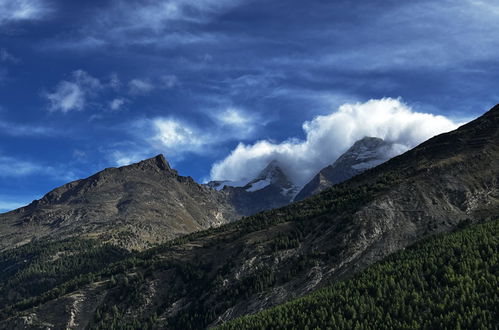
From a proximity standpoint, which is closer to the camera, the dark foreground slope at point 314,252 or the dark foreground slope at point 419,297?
the dark foreground slope at point 419,297

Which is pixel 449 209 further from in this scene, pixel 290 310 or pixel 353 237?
pixel 290 310

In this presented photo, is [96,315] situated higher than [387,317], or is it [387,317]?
[96,315]

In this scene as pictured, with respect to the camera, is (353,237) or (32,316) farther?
(32,316)

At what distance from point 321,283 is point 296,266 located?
19362 millimetres

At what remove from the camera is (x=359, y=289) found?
9300cm

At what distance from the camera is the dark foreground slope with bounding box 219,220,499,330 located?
69.4 m

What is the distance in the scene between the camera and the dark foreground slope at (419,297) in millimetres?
69375

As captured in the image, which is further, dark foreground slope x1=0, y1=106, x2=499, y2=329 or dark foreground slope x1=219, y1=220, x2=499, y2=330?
dark foreground slope x1=0, y1=106, x2=499, y2=329

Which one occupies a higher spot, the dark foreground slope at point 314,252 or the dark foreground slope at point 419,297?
the dark foreground slope at point 314,252

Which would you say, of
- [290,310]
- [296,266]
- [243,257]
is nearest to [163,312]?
[243,257]

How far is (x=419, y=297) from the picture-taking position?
7862cm

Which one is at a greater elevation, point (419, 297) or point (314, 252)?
point (314, 252)

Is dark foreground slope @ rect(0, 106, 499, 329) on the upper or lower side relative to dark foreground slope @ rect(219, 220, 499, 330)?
upper

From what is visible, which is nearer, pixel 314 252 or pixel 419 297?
pixel 419 297
